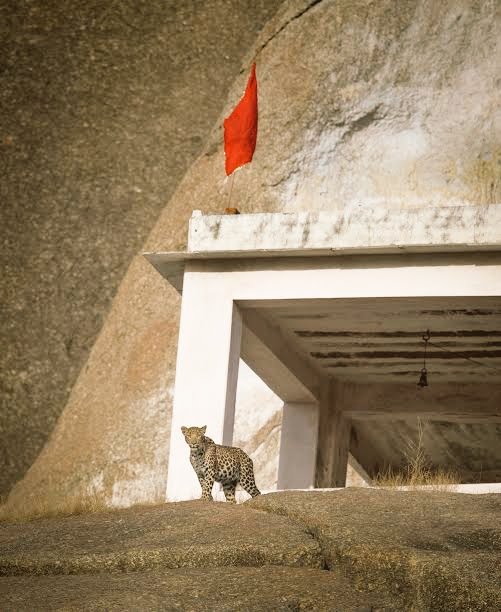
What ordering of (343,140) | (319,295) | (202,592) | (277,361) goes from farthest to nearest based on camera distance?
(343,140), (277,361), (319,295), (202,592)

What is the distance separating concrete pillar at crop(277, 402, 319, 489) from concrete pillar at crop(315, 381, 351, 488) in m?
0.27

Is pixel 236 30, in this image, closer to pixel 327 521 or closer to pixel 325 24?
pixel 325 24

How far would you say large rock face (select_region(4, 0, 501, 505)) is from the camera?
108ft

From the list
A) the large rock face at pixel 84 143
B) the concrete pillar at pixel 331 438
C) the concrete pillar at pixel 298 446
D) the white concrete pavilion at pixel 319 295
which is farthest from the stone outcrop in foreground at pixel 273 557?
the large rock face at pixel 84 143

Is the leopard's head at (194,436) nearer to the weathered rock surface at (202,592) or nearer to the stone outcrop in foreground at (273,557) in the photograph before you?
the stone outcrop in foreground at (273,557)

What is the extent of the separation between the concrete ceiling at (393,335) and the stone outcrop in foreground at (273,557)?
4.93 metres

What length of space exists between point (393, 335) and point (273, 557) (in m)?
9.22

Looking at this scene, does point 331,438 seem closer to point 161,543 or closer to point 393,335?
point 393,335

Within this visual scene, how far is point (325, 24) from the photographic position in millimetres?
35906

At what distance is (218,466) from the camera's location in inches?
605

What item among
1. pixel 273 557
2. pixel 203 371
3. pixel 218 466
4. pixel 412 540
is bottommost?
pixel 273 557

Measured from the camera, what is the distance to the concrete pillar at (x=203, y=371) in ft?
56.0

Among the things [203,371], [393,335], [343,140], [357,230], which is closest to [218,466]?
[203,371]

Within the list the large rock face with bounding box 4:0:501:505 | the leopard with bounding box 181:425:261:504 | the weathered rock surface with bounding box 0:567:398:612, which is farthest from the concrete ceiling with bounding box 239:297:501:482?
the large rock face with bounding box 4:0:501:505
